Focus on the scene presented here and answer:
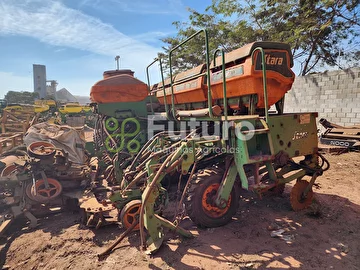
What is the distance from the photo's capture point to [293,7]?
33.5ft

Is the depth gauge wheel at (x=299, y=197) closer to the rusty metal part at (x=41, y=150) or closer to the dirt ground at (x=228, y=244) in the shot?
the dirt ground at (x=228, y=244)

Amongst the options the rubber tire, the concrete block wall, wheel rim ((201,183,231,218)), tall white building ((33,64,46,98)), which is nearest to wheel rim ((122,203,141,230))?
the rubber tire

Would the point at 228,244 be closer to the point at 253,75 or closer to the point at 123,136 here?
the point at 253,75

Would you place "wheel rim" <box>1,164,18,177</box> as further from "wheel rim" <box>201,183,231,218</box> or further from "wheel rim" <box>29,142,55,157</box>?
"wheel rim" <box>201,183,231,218</box>

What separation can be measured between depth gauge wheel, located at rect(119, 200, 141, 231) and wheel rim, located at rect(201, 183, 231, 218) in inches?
37.2

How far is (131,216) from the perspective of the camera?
11.3 feet

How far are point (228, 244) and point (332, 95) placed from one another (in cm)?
763

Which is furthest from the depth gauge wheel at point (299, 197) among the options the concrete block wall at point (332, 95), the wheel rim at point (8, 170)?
the concrete block wall at point (332, 95)

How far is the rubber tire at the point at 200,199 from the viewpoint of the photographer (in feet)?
11.1

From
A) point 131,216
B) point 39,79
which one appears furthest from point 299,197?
point 39,79

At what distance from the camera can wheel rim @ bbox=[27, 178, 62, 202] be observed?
428 cm

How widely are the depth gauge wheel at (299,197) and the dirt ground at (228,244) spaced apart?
0.11 m

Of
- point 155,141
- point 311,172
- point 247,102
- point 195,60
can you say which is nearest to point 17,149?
point 155,141

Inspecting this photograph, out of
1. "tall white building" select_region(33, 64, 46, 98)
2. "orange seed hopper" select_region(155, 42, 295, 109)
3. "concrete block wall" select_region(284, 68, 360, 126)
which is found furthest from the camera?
"tall white building" select_region(33, 64, 46, 98)
